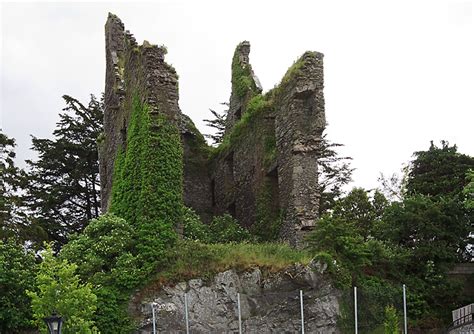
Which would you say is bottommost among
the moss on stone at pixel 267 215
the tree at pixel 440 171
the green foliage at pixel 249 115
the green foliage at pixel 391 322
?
the green foliage at pixel 391 322

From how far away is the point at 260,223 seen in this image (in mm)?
29516

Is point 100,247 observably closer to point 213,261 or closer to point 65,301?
point 213,261

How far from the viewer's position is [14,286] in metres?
22.2

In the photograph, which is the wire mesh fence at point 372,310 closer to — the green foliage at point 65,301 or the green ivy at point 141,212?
the green ivy at point 141,212

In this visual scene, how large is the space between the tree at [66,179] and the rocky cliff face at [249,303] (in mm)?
21380

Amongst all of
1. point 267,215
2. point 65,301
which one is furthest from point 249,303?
point 267,215

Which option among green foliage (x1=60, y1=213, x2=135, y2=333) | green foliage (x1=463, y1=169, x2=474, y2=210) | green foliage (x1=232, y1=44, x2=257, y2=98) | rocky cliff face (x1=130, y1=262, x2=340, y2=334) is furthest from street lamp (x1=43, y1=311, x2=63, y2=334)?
green foliage (x1=232, y1=44, x2=257, y2=98)

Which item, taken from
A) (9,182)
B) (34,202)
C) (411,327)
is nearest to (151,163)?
(411,327)

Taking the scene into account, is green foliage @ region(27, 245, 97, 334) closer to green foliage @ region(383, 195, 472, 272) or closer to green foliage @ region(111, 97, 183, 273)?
green foliage @ region(111, 97, 183, 273)

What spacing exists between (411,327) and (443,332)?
962 millimetres

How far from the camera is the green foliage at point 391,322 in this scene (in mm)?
21438

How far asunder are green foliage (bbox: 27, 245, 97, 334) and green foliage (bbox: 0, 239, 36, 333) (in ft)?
6.75

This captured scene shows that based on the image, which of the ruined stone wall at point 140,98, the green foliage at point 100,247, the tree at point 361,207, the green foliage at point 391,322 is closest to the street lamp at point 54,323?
the green foliage at point 100,247

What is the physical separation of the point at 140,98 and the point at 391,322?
11.5 m
